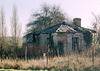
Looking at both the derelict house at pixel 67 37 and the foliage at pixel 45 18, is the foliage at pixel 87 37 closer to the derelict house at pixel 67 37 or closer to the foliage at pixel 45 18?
the derelict house at pixel 67 37

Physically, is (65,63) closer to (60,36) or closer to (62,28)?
(60,36)

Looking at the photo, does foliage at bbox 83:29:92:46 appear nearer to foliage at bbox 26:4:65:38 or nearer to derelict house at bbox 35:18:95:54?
derelict house at bbox 35:18:95:54

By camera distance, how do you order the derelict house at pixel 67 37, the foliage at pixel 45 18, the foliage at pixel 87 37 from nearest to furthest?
the derelict house at pixel 67 37
the foliage at pixel 87 37
the foliage at pixel 45 18

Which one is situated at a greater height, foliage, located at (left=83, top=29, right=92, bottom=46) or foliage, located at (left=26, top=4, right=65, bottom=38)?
foliage, located at (left=26, top=4, right=65, bottom=38)

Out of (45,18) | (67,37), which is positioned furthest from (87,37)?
(45,18)

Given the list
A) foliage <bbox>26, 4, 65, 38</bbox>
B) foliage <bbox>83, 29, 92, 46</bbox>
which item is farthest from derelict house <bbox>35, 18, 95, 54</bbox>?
foliage <bbox>26, 4, 65, 38</bbox>

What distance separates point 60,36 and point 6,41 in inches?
Result: 283

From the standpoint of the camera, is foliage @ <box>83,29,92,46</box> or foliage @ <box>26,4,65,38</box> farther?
foliage @ <box>26,4,65,38</box>

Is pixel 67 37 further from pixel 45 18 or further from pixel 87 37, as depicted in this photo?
pixel 45 18

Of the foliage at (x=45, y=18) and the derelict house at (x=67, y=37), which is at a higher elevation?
the foliage at (x=45, y=18)

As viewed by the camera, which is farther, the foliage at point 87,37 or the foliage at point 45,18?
the foliage at point 45,18

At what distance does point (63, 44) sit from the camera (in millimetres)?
17031

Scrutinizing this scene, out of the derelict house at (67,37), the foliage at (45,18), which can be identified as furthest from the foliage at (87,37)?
the foliage at (45,18)

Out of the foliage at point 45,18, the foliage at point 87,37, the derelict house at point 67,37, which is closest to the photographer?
the derelict house at point 67,37
